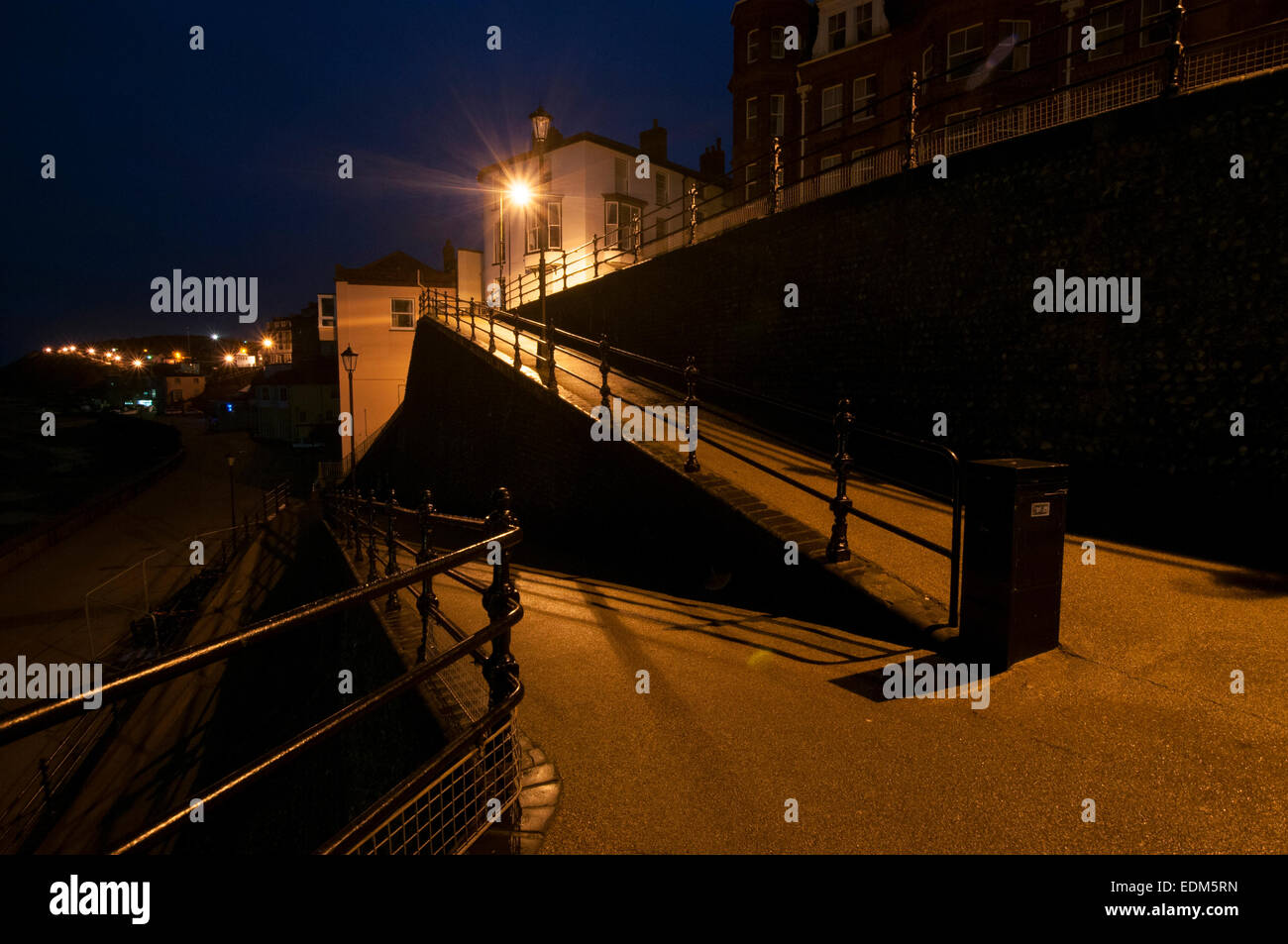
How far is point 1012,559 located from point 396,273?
33.1 metres

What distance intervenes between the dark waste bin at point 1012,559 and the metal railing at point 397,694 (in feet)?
10.1

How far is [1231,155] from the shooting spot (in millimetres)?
6801

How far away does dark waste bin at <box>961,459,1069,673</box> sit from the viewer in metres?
4.20

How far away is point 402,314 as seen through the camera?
1260 inches

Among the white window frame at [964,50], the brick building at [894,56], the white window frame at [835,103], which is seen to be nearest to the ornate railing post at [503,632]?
the brick building at [894,56]

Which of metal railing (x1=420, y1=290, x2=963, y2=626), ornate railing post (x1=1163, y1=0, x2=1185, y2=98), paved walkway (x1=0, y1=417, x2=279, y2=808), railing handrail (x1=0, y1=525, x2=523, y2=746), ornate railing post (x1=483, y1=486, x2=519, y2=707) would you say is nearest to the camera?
railing handrail (x1=0, y1=525, x2=523, y2=746)

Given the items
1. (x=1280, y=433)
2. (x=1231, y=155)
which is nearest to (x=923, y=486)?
(x=1280, y=433)

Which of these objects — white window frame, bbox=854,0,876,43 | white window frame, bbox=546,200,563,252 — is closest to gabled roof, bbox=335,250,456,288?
white window frame, bbox=546,200,563,252

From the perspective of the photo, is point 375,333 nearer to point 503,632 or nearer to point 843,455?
point 843,455

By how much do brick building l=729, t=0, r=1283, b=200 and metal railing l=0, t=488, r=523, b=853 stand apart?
39.0ft

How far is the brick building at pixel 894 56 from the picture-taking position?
17844 millimetres

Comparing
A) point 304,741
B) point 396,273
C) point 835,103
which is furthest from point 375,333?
point 304,741

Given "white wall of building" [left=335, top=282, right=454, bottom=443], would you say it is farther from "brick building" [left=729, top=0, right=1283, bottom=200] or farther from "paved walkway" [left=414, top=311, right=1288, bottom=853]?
Result: "paved walkway" [left=414, top=311, right=1288, bottom=853]
